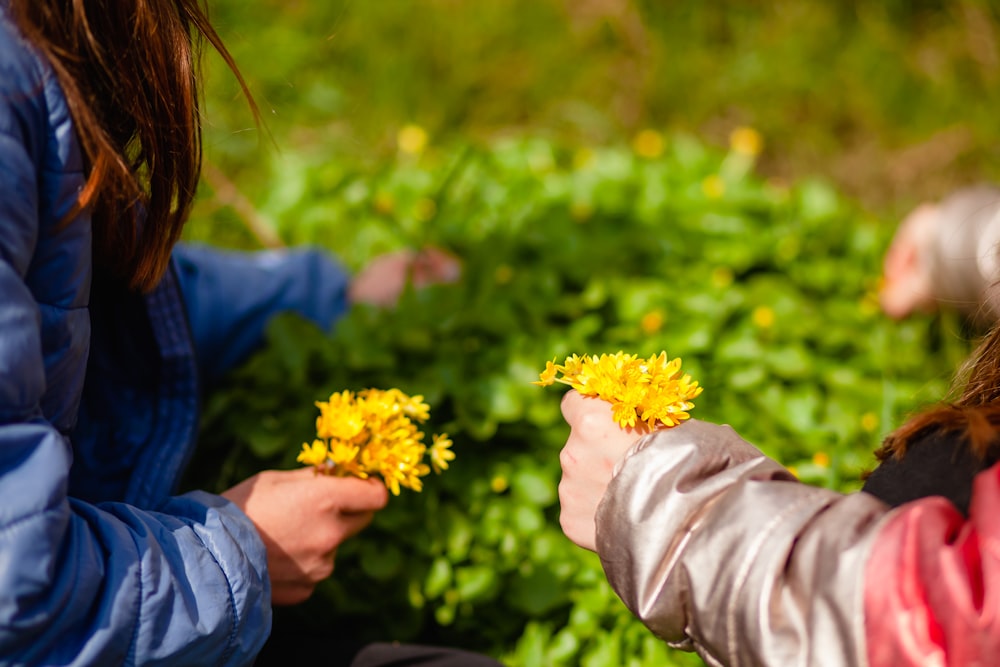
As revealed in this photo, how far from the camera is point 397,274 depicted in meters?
1.91

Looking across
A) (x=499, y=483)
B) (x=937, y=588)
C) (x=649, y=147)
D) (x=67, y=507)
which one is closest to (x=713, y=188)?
(x=649, y=147)

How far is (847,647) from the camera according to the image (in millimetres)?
784

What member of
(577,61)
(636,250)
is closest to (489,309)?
(636,250)

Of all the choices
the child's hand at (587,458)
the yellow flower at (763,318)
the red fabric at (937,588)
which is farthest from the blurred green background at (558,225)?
the red fabric at (937,588)

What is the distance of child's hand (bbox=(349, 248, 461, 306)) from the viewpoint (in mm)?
1842

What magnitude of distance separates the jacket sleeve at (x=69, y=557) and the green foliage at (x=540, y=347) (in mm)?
454

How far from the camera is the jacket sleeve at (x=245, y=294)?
5.57 ft

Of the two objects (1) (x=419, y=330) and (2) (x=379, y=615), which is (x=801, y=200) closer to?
(1) (x=419, y=330)

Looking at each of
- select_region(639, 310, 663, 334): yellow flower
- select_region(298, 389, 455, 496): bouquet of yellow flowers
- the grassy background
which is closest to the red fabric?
select_region(298, 389, 455, 496): bouquet of yellow flowers

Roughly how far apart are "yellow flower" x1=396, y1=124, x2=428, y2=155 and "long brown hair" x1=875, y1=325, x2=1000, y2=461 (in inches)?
62.1

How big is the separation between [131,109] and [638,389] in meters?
0.58

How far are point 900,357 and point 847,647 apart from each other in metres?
1.29

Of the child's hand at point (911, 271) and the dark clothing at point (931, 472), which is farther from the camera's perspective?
the child's hand at point (911, 271)

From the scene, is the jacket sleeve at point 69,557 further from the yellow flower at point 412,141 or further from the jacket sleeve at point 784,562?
the yellow flower at point 412,141
